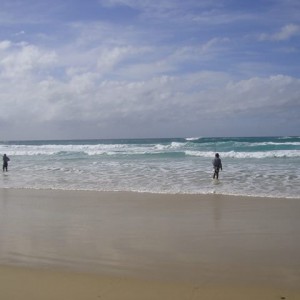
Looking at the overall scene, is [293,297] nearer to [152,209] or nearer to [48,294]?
[48,294]

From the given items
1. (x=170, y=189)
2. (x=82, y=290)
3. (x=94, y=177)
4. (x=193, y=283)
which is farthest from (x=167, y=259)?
(x=94, y=177)

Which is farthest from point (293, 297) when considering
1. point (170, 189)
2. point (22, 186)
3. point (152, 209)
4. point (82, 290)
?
point (22, 186)

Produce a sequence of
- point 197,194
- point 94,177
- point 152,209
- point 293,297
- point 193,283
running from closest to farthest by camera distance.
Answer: point 293,297 < point 193,283 < point 152,209 < point 197,194 < point 94,177

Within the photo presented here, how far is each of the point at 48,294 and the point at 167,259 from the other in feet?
6.11

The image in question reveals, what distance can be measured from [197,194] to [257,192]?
6.34 feet

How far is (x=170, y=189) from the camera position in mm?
13406

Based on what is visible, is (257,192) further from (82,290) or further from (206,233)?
(82,290)

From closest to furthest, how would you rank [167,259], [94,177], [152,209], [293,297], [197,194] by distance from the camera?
[293,297] < [167,259] < [152,209] < [197,194] < [94,177]

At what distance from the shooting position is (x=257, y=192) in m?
12.3

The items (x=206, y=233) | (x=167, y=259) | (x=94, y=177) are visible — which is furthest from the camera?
(x=94, y=177)

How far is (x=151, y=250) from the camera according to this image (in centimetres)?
588

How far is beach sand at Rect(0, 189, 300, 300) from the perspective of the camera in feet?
14.1

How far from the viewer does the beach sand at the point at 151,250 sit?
4.29 m

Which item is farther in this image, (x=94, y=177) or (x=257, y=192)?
(x=94, y=177)
